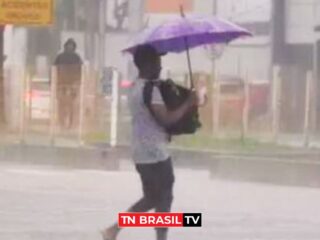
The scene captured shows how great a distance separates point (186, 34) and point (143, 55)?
1.17 feet

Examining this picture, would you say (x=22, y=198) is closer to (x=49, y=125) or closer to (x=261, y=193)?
(x=261, y=193)

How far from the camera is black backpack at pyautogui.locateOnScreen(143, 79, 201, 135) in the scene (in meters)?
10.1

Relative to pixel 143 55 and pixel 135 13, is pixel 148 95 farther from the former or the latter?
pixel 135 13

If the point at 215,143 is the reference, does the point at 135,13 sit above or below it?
above

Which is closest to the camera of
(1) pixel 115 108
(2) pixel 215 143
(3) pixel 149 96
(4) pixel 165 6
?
(3) pixel 149 96

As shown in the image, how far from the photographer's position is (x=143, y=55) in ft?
33.8

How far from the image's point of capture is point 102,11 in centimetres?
3459

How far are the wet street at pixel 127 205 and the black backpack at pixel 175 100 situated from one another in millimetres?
2186

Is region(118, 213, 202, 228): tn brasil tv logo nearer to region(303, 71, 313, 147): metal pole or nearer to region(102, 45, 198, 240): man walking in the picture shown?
region(102, 45, 198, 240): man walking

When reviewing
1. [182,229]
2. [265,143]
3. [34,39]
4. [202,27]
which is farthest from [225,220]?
[34,39]

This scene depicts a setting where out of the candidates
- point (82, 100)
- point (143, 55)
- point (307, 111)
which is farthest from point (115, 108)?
point (143, 55)

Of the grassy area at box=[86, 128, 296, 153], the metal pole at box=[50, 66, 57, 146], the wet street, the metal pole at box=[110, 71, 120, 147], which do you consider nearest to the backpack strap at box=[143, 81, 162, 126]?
the wet street

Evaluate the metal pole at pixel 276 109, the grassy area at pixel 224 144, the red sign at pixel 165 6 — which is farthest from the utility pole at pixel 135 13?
the grassy area at pixel 224 144

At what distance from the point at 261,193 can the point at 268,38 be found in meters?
17.1
